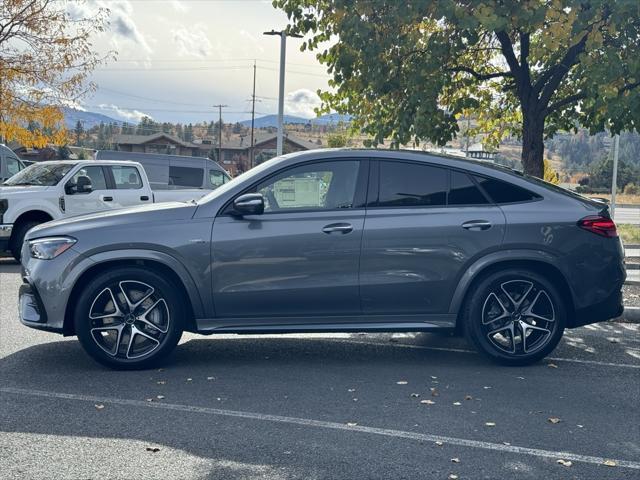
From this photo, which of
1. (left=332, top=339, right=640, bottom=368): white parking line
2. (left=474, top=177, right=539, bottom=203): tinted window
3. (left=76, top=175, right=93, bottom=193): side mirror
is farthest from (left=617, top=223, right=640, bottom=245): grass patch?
(left=474, top=177, right=539, bottom=203): tinted window

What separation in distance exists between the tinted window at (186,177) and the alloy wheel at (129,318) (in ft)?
44.3

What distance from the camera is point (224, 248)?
623cm

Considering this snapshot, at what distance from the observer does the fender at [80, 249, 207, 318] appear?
614cm

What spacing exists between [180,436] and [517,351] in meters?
3.13

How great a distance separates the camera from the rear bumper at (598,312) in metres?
6.63

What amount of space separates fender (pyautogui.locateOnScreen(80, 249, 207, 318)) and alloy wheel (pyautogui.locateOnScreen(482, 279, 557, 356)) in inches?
91.7

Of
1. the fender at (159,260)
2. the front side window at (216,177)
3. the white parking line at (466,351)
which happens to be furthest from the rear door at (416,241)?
the front side window at (216,177)

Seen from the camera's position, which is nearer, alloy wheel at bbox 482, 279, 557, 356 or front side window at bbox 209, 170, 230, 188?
alloy wheel at bbox 482, 279, 557, 356

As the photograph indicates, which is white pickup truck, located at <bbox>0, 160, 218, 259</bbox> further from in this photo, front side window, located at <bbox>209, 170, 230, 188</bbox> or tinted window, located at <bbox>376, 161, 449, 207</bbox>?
tinted window, located at <bbox>376, 161, 449, 207</bbox>

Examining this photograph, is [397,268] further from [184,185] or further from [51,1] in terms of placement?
[51,1]

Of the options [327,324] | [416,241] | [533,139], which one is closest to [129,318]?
[327,324]

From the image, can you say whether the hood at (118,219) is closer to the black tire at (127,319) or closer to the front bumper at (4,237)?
the black tire at (127,319)

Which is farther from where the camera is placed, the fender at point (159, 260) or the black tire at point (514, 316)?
the black tire at point (514, 316)

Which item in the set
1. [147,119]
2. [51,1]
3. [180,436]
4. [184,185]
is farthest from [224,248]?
[147,119]
